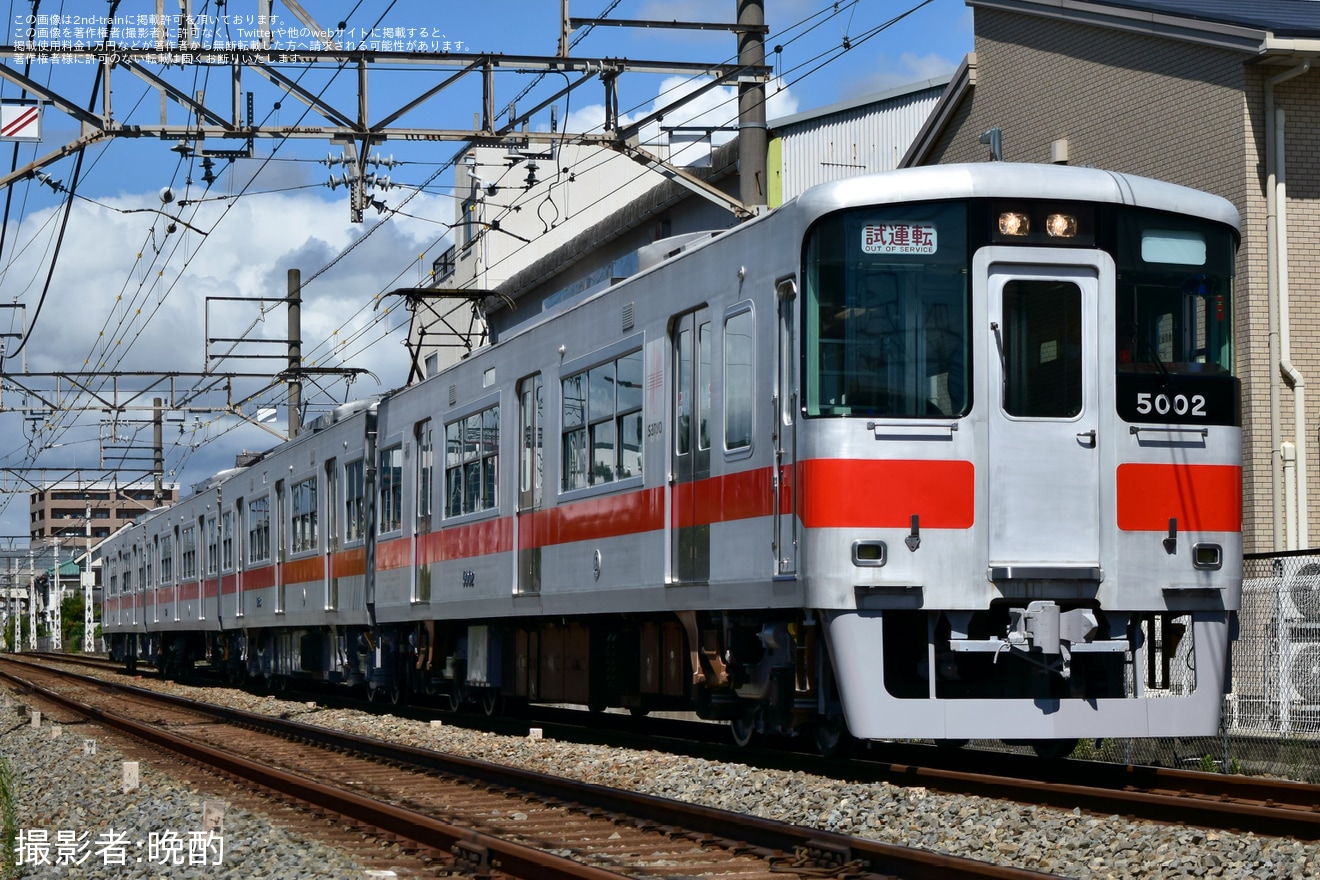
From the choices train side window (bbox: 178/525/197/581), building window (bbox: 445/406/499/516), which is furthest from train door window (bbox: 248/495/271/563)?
building window (bbox: 445/406/499/516)

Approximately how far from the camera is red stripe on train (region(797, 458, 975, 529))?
30.1ft

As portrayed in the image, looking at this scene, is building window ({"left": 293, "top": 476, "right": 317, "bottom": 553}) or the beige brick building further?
building window ({"left": 293, "top": 476, "right": 317, "bottom": 553})

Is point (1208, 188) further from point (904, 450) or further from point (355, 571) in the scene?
point (355, 571)

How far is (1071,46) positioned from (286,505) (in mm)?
12539

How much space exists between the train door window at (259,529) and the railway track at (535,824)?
11.0m

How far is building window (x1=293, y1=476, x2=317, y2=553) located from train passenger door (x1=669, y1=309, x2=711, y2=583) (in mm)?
11791

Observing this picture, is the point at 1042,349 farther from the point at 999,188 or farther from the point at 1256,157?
the point at 1256,157

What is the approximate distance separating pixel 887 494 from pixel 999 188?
1826 millimetres

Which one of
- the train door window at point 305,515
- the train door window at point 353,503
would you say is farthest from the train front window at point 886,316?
the train door window at point 305,515

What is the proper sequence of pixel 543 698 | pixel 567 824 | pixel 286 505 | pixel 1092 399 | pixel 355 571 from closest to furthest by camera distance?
1. pixel 567 824
2. pixel 1092 399
3. pixel 543 698
4. pixel 355 571
5. pixel 286 505

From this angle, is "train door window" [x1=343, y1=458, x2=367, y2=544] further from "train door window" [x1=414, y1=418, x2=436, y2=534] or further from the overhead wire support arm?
the overhead wire support arm

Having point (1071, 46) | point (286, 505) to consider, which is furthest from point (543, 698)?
point (286, 505)

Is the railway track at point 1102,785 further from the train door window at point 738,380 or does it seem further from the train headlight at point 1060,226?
the train headlight at point 1060,226

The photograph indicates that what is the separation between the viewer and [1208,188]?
15469 mm
